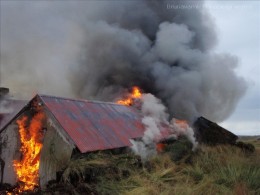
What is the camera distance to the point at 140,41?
35.6m

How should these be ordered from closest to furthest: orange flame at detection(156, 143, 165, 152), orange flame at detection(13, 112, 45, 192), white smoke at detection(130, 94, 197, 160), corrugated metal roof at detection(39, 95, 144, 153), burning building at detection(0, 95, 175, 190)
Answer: burning building at detection(0, 95, 175, 190) → orange flame at detection(13, 112, 45, 192) → corrugated metal roof at detection(39, 95, 144, 153) → white smoke at detection(130, 94, 197, 160) → orange flame at detection(156, 143, 165, 152)

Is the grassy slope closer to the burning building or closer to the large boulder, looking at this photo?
the burning building

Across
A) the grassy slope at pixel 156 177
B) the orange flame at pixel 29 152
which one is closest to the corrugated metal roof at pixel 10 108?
the orange flame at pixel 29 152

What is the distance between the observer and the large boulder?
2483cm

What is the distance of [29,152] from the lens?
45.0ft

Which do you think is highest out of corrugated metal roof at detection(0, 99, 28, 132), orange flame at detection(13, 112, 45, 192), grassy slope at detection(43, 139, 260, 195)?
corrugated metal roof at detection(0, 99, 28, 132)

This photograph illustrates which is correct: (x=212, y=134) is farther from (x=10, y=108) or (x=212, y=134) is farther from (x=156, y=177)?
(x=10, y=108)

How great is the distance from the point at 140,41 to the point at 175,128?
578 inches

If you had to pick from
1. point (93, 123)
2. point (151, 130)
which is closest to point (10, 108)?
point (93, 123)

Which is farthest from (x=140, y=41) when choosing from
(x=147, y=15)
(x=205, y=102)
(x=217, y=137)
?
(x=217, y=137)

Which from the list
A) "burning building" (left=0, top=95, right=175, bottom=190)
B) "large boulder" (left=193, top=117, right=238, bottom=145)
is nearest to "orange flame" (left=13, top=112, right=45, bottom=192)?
"burning building" (left=0, top=95, right=175, bottom=190)

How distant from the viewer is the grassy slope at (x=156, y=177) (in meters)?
11.1

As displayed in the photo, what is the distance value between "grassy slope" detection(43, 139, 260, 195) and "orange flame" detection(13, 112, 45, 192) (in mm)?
1837

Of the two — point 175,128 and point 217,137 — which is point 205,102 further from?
point 175,128
